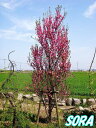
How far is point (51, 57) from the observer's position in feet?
35.4

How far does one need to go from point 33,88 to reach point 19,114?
228 inches

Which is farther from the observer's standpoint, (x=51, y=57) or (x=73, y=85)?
(x=73, y=85)

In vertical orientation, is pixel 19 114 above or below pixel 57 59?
below

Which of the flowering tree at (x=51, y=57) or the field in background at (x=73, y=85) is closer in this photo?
the field in background at (x=73, y=85)

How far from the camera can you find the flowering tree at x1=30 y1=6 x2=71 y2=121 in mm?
10844

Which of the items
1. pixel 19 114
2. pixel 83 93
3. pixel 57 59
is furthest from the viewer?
pixel 83 93

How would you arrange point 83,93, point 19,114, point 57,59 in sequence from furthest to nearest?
point 83,93, point 57,59, point 19,114

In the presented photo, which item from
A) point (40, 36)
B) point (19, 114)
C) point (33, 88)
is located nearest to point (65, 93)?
point (33, 88)

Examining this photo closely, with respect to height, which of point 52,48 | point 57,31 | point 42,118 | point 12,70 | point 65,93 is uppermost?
point 57,31

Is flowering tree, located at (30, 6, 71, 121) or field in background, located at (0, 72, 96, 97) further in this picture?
flowering tree, located at (30, 6, 71, 121)

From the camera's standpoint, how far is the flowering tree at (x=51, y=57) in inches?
427

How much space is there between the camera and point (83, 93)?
66.7 feet

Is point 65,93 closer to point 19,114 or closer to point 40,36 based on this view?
point 40,36

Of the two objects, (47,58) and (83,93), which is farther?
(83,93)
